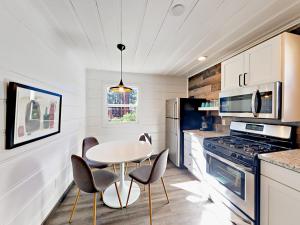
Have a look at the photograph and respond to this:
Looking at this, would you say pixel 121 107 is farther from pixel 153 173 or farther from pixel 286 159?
pixel 286 159

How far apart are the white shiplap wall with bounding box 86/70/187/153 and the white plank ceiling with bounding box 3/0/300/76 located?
106 cm

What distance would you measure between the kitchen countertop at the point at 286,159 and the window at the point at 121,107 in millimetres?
2928

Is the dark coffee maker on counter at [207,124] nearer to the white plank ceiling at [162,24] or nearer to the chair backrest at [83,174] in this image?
the white plank ceiling at [162,24]

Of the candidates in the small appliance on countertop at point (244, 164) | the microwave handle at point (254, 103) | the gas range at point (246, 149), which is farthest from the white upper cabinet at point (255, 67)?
the gas range at point (246, 149)

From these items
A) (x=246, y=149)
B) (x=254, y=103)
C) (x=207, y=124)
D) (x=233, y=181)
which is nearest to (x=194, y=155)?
(x=207, y=124)

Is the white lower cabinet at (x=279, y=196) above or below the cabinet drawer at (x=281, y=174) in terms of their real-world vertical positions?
below

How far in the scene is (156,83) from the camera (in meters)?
3.94

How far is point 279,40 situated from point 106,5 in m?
1.79

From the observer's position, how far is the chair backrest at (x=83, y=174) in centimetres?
148

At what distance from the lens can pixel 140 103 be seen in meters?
3.82

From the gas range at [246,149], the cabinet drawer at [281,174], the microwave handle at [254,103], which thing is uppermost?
the microwave handle at [254,103]

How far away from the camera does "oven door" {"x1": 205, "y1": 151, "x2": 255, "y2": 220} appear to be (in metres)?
1.45

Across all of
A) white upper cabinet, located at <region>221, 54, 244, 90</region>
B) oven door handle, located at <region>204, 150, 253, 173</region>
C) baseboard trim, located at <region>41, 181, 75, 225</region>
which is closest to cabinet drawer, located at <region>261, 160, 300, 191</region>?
oven door handle, located at <region>204, 150, 253, 173</region>

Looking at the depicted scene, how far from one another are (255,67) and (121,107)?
2.89m
